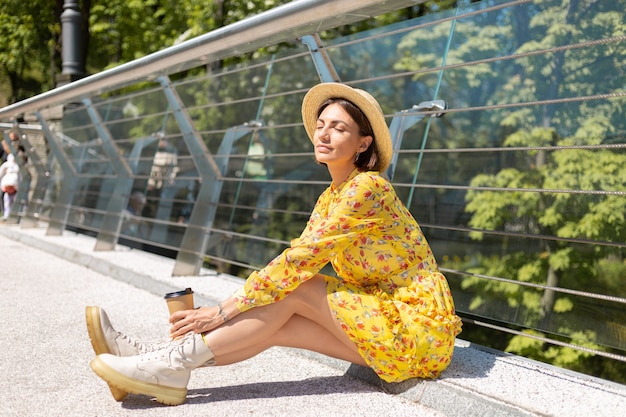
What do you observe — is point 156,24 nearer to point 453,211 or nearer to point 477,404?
point 453,211

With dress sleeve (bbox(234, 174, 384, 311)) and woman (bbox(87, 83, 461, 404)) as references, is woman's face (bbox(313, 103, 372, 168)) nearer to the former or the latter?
woman (bbox(87, 83, 461, 404))

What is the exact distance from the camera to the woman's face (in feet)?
8.00

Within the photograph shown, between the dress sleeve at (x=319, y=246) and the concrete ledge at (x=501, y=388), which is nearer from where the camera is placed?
the concrete ledge at (x=501, y=388)

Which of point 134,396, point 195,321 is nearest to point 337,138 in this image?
point 195,321

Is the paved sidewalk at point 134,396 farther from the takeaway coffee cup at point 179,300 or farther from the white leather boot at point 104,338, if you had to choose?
the takeaway coffee cup at point 179,300

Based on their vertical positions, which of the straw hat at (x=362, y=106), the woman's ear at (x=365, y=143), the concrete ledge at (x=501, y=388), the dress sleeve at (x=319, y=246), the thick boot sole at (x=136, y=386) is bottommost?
the thick boot sole at (x=136, y=386)

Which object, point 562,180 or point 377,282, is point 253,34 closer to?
point 377,282

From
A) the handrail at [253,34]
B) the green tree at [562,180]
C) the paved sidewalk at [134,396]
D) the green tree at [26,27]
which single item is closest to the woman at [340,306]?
the paved sidewalk at [134,396]

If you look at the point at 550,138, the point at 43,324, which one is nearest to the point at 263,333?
the point at 43,324

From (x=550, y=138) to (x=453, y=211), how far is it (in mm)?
621

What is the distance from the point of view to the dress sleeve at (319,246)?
7.27ft

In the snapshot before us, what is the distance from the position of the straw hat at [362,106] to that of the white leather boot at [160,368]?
954 millimetres

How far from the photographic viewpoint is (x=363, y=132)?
2484 millimetres

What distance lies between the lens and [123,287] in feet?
14.6
